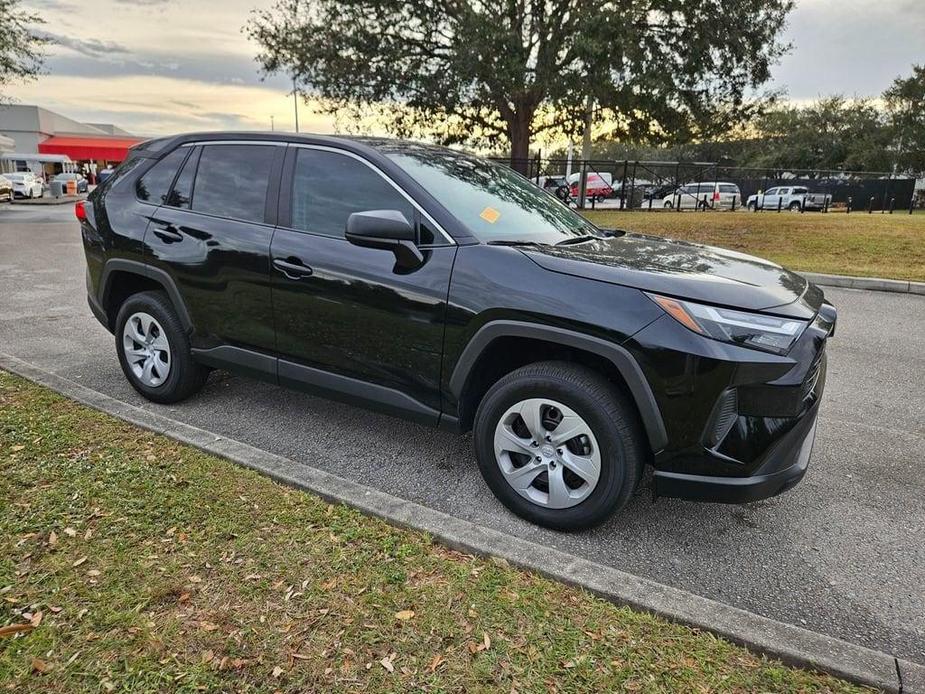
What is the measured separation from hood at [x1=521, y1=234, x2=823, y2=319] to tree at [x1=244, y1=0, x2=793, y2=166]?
13.4 m

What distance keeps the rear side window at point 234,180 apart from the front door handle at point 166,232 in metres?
0.19

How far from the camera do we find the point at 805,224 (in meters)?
16.2

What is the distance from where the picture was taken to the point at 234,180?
399cm

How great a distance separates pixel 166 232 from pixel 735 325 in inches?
135

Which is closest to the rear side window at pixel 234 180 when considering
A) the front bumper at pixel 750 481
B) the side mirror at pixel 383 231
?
the side mirror at pixel 383 231

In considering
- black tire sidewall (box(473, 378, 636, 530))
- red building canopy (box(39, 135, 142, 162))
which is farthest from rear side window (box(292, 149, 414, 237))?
red building canopy (box(39, 135, 142, 162))

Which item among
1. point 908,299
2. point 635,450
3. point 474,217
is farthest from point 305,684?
point 908,299

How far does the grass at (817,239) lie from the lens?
437 inches

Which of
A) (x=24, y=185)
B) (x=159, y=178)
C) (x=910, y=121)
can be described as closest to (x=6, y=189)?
(x=24, y=185)

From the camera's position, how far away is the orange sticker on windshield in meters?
3.42

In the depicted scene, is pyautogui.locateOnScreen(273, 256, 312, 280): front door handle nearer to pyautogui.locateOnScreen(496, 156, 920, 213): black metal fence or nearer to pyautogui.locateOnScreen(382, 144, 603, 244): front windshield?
pyautogui.locateOnScreen(382, 144, 603, 244): front windshield

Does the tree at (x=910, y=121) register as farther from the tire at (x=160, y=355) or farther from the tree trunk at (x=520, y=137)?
the tire at (x=160, y=355)

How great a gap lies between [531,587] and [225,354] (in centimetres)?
246

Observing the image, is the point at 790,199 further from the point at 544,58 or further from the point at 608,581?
the point at 608,581
